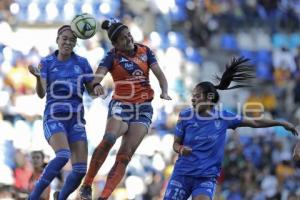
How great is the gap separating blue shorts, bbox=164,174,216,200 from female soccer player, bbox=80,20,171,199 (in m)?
0.97

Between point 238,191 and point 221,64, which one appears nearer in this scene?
point 238,191

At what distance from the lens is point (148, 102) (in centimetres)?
1486

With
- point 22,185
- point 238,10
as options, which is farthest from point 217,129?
point 238,10

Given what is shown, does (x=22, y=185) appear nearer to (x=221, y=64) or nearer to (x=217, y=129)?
(x=217, y=129)

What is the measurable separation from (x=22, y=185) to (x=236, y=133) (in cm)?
662

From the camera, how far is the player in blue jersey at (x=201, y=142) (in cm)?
1376

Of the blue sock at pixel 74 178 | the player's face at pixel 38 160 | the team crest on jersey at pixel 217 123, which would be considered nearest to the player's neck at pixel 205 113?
the team crest on jersey at pixel 217 123

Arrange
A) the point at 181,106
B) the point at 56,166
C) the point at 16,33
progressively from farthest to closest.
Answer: the point at 16,33
the point at 181,106
the point at 56,166

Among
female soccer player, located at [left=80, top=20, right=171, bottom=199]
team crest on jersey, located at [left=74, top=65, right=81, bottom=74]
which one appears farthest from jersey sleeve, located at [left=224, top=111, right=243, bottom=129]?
team crest on jersey, located at [left=74, top=65, right=81, bottom=74]

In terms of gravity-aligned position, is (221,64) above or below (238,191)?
above

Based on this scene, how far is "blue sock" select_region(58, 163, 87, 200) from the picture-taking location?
14.1 metres

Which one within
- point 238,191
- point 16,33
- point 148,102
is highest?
point 16,33

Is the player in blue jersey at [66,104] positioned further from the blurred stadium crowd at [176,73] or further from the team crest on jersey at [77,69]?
the blurred stadium crowd at [176,73]

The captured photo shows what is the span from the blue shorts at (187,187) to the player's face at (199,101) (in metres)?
0.93
